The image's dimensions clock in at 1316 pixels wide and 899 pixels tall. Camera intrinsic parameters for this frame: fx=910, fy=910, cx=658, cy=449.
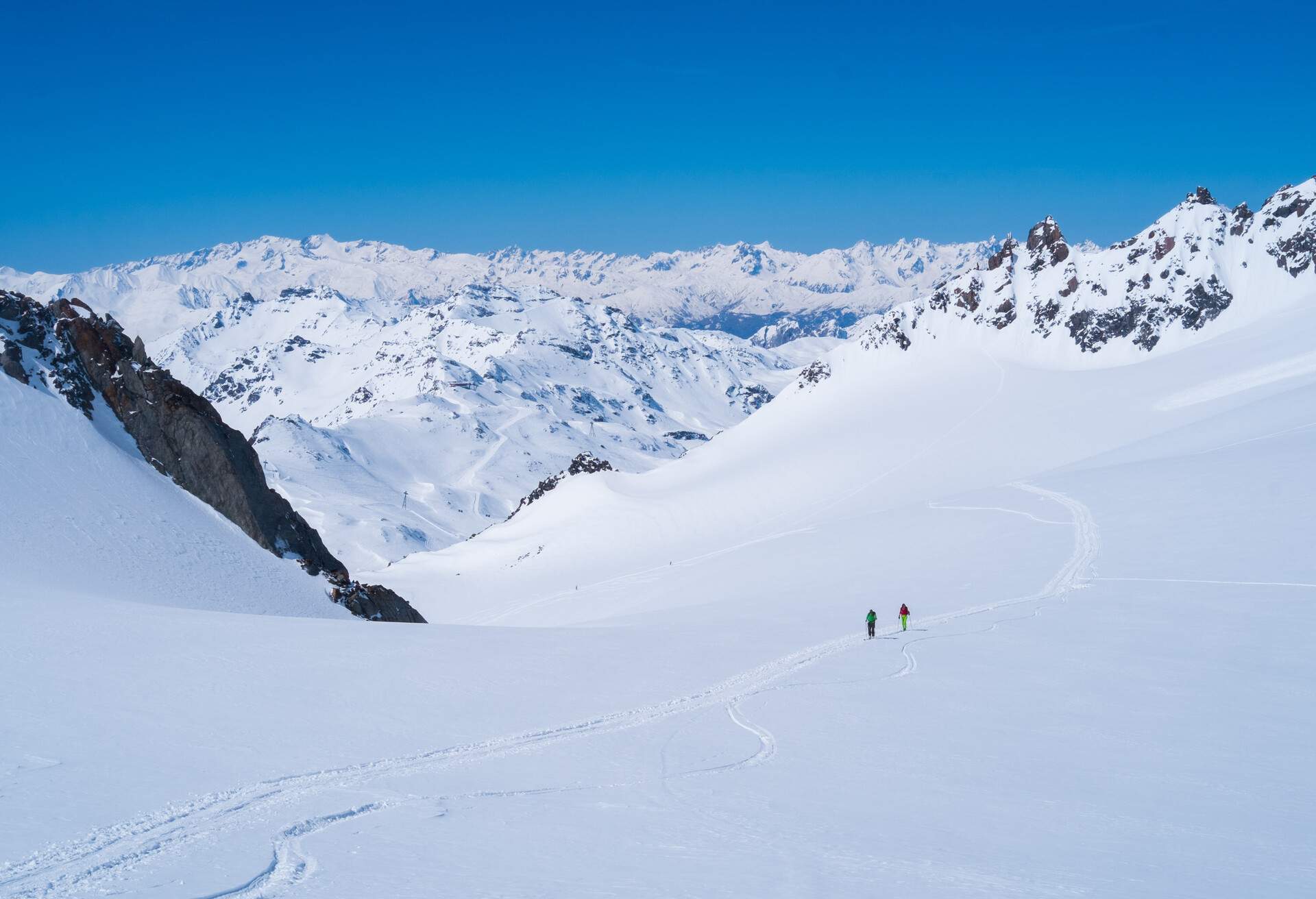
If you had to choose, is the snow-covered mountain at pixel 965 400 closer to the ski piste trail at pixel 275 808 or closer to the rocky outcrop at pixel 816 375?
the rocky outcrop at pixel 816 375

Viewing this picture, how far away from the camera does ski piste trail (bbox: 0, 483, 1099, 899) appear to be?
9.59 meters

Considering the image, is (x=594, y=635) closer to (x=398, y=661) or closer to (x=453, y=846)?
(x=398, y=661)

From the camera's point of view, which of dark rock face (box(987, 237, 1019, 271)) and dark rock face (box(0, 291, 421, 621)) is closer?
dark rock face (box(0, 291, 421, 621))

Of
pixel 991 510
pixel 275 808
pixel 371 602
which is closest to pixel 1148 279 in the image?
pixel 991 510

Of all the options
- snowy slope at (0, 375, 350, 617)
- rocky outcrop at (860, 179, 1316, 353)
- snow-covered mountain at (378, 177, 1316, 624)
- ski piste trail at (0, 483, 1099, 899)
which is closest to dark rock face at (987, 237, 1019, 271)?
snow-covered mountain at (378, 177, 1316, 624)

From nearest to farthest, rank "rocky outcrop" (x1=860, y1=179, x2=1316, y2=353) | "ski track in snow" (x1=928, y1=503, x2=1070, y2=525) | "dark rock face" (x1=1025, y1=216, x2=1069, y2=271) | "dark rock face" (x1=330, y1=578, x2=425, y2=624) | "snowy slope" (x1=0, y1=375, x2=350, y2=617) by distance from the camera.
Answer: "snowy slope" (x1=0, y1=375, x2=350, y2=617) → "dark rock face" (x1=330, y1=578, x2=425, y2=624) → "ski track in snow" (x1=928, y1=503, x2=1070, y2=525) → "rocky outcrop" (x1=860, y1=179, x2=1316, y2=353) → "dark rock face" (x1=1025, y1=216, x2=1069, y2=271)

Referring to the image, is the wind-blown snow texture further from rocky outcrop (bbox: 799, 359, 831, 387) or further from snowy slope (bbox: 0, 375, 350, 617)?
rocky outcrop (bbox: 799, 359, 831, 387)

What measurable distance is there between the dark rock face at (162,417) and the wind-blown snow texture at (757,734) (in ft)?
57.5

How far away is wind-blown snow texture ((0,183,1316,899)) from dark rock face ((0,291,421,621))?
17.5 meters

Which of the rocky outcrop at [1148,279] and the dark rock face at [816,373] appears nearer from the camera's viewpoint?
the rocky outcrop at [1148,279]

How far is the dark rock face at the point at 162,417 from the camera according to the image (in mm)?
42125

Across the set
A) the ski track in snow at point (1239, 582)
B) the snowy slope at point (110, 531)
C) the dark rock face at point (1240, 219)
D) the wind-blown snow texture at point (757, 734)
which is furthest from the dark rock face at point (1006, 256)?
the snowy slope at point (110, 531)

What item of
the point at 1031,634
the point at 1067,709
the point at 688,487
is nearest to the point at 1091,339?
the point at 688,487

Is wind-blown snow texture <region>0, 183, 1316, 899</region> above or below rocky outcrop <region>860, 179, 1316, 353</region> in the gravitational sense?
below
